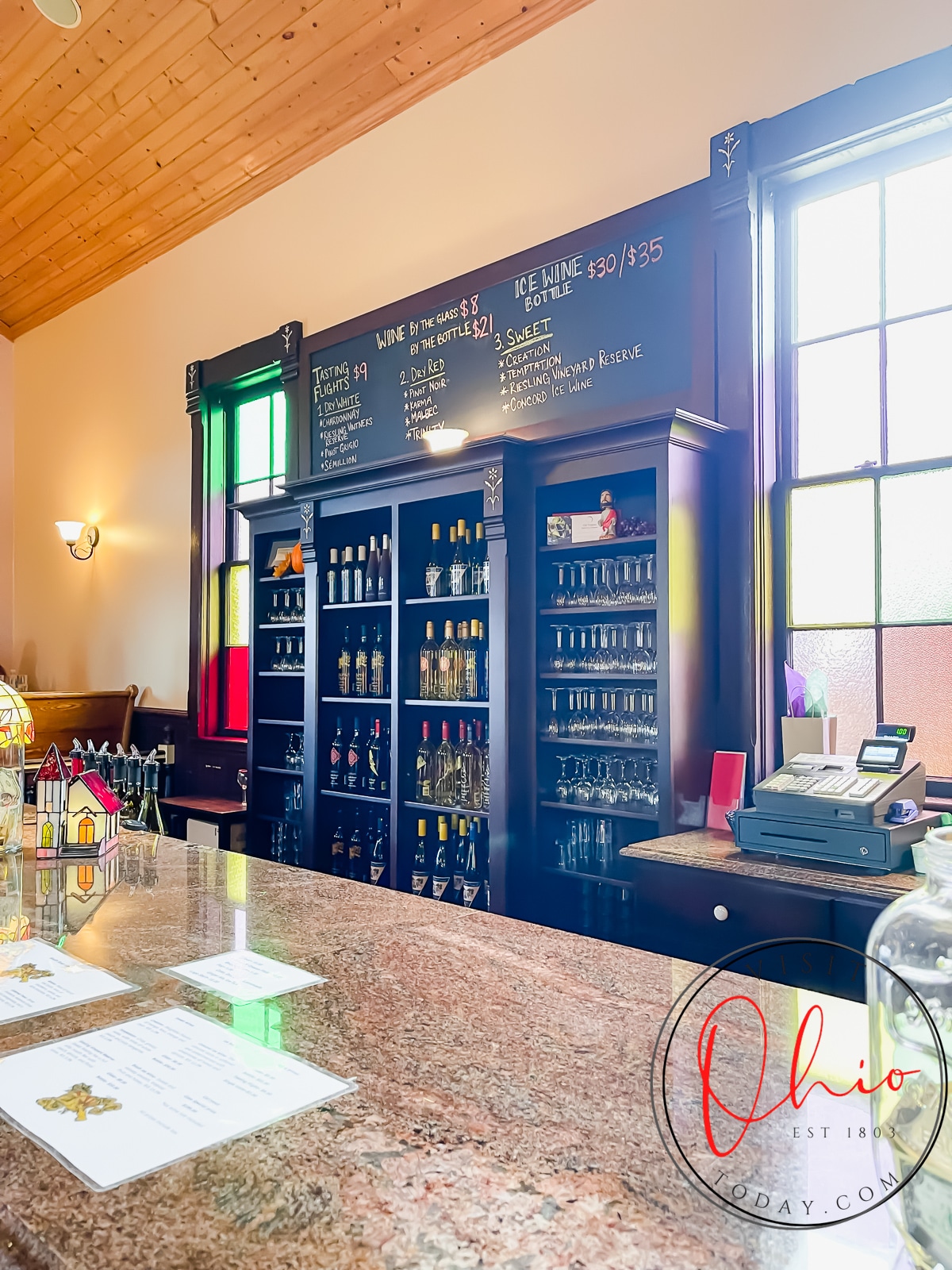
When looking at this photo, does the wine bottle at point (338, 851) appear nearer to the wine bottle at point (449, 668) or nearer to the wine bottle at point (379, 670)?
the wine bottle at point (379, 670)

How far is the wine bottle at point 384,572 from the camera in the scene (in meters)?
3.93

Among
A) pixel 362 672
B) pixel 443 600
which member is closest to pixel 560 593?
pixel 443 600

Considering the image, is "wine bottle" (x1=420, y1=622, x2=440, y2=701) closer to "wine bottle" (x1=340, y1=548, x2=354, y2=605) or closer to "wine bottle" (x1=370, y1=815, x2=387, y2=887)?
"wine bottle" (x1=340, y1=548, x2=354, y2=605)

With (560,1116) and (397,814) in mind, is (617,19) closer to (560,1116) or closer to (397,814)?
(397,814)

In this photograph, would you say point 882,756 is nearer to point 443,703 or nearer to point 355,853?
point 443,703

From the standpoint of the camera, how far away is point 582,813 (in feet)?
11.0

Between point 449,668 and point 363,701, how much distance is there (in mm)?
453

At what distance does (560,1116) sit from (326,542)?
3.40 m

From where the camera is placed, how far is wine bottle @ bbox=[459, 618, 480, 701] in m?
3.58

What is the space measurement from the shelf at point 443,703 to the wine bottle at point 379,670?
0.22m

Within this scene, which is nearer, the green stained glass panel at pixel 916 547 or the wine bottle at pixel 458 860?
the green stained glass panel at pixel 916 547

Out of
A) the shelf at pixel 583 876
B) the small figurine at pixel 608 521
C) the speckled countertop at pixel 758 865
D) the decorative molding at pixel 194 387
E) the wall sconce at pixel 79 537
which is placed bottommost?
the shelf at pixel 583 876

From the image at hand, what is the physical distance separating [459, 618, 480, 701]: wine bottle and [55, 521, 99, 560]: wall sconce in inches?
145

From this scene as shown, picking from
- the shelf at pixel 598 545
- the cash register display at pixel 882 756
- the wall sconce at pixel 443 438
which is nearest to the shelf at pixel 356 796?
the shelf at pixel 598 545
